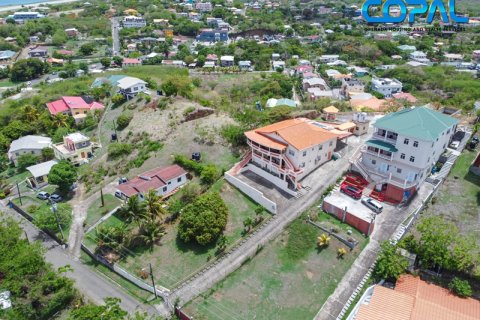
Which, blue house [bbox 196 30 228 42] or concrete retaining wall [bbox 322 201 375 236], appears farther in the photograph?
blue house [bbox 196 30 228 42]

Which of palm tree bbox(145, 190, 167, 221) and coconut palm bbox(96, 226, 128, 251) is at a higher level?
palm tree bbox(145, 190, 167, 221)

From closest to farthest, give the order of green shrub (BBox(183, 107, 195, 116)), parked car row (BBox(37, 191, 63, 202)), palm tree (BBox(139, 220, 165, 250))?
1. palm tree (BBox(139, 220, 165, 250))
2. parked car row (BBox(37, 191, 63, 202))
3. green shrub (BBox(183, 107, 195, 116))

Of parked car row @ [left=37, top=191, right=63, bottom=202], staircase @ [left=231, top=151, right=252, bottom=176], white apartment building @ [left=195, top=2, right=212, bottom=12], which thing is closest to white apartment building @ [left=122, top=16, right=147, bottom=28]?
white apartment building @ [left=195, top=2, right=212, bottom=12]

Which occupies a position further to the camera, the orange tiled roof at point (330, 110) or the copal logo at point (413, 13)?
the copal logo at point (413, 13)

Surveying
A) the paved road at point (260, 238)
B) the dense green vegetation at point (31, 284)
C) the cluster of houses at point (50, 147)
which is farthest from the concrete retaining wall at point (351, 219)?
the cluster of houses at point (50, 147)

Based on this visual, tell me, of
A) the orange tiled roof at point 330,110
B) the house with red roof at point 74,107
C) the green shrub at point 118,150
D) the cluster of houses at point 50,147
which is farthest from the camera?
the house with red roof at point 74,107

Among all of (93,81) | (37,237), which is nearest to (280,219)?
(37,237)

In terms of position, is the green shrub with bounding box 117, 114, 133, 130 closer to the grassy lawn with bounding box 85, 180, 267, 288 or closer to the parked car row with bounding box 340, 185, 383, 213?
the grassy lawn with bounding box 85, 180, 267, 288

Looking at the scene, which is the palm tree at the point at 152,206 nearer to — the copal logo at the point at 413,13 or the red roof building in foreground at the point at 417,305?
the red roof building in foreground at the point at 417,305
